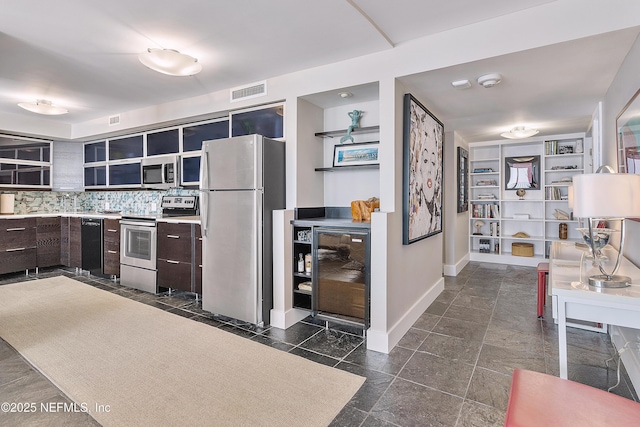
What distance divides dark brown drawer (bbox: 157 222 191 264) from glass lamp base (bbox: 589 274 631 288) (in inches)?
139

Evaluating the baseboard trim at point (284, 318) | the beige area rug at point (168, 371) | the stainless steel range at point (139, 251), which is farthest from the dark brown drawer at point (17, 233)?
the baseboard trim at point (284, 318)

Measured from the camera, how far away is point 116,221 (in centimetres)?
449

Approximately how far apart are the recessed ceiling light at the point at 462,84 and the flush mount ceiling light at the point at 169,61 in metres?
2.18

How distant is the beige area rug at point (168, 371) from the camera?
1792mm

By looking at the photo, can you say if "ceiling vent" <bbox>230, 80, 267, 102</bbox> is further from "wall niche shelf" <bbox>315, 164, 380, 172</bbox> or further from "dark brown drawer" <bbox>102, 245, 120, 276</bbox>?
"dark brown drawer" <bbox>102, 245, 120, 276</bbox>

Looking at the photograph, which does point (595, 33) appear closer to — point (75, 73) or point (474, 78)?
point (474, 78)

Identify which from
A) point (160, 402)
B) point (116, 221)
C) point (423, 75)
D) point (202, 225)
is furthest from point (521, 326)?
point (116, 221)

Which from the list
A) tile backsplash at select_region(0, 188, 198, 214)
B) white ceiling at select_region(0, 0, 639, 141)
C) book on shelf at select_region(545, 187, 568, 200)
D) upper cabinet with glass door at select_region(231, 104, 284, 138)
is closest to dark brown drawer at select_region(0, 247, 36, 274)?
tile backsplash at select_region(0, 188, 198, 214)

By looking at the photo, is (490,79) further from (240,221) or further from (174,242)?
(174,242)

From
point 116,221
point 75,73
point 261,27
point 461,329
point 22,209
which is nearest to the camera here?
point 261,27

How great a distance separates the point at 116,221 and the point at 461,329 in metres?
4.44

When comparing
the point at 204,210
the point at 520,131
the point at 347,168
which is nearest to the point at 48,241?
the point at 204,210

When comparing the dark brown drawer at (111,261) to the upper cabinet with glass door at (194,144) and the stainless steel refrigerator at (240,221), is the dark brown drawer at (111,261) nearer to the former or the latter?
the upper cabinet with glass door at (194,144)

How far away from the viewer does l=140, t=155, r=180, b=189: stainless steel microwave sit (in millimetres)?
4469
